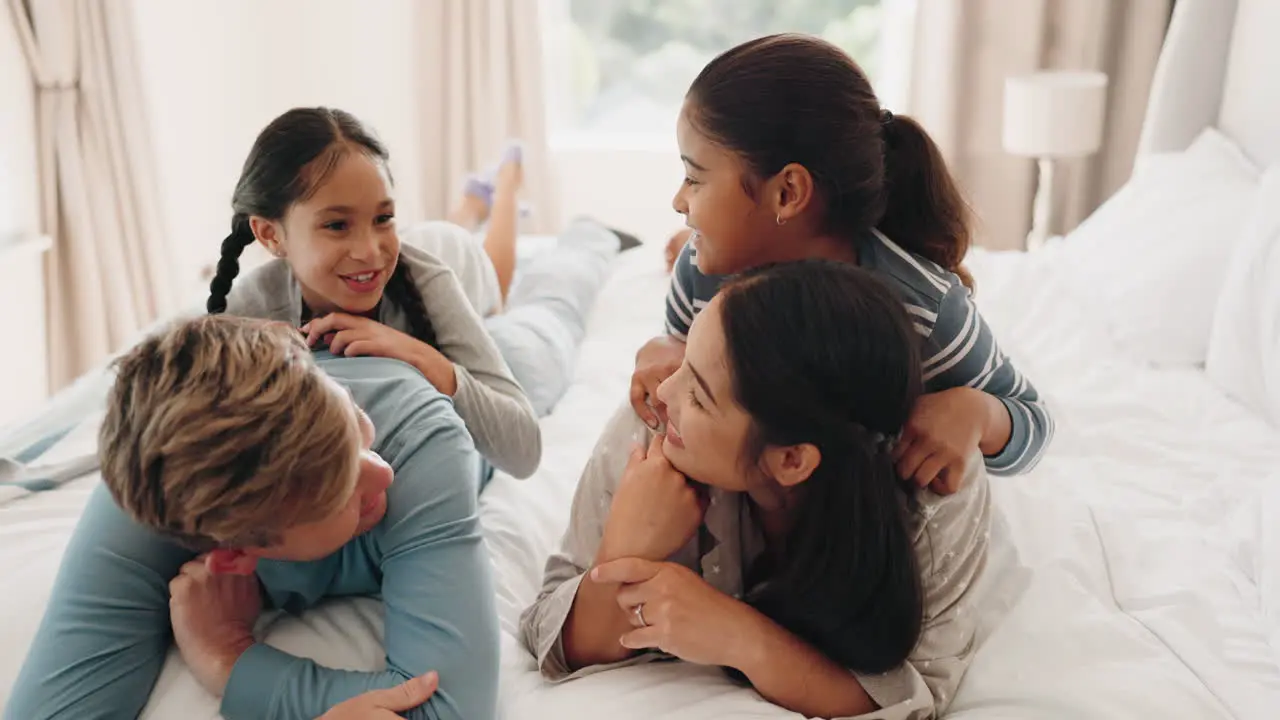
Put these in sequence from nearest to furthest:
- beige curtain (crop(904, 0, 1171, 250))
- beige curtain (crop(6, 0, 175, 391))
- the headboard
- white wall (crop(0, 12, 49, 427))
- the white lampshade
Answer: the headboard
white wall (crop(0, 12, 49, 427))
beige curtain (crop(6, 0, 175, 391))
the white lampshade
beige curtain (crop(904, 0, 1171, 250))

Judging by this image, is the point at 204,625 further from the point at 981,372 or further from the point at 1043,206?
the point at 1043,206

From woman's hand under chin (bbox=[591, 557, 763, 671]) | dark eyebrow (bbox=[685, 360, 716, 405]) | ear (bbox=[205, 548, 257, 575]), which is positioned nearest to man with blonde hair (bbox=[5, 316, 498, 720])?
ear (bbox=[205, 548, 257, 575])

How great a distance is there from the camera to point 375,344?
122cm

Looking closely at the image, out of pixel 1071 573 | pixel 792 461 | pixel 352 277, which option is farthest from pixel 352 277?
pixel 1071 573

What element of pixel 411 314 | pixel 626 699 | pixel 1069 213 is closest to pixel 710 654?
pixel 626 699

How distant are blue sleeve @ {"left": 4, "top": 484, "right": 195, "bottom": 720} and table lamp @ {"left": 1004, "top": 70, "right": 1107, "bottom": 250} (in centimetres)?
252

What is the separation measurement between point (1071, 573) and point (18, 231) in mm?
2566

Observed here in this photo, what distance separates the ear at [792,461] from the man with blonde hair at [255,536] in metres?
0.30

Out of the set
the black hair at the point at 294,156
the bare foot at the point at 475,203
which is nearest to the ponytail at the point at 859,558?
the black hair at the point at 294,156

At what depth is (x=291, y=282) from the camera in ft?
4.65

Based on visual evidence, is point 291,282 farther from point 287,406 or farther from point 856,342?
point 856,342

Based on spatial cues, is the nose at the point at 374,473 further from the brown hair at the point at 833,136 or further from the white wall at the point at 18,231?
the white wall at the point at 18,231

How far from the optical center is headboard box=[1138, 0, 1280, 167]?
2236 mm

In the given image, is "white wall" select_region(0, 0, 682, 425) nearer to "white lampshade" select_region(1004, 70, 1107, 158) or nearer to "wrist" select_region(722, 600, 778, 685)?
"white lampshade" select_region(1004, 70, 1107, 158)
